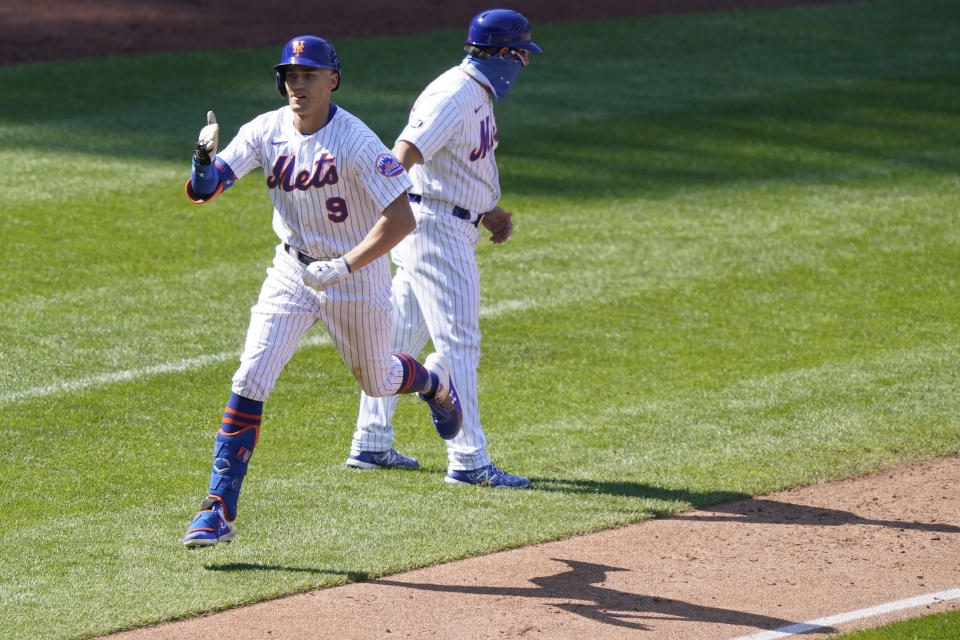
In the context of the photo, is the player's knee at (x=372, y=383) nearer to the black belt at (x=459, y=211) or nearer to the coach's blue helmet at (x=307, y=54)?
the black belt at (x=459, y=211)

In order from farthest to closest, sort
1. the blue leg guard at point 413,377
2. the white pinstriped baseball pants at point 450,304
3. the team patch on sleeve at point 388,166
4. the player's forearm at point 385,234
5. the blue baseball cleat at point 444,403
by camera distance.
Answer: the white pinstriped baseball pants at point 450,304, the blue baseball cleat at point 444,403, the blue leg guard at point 413,377, the team patch on sleeve at point 388,166, the player's forearm at point 385,234

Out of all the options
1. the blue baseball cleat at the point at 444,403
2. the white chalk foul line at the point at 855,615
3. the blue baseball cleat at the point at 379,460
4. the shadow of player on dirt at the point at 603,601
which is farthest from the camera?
the blue baseball cleat at the point at 379,460

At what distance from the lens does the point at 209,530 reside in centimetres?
475

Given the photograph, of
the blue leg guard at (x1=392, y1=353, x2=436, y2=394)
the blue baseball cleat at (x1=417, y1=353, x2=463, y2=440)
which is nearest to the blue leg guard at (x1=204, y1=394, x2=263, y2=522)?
the blue leg guard at (x1=392, y1=353, x2=436, y2=394)

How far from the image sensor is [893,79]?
14906mm

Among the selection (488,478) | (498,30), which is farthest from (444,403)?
(498,30)

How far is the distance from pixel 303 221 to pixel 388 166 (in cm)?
40

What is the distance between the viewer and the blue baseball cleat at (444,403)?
5.62 meters

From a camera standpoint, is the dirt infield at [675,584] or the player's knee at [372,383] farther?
the player's knee at [372,383]

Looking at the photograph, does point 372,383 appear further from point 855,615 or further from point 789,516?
point 855,615

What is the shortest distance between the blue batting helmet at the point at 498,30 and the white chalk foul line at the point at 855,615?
263cm

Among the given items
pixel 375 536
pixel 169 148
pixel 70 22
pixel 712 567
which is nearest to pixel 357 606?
pixel 375 536

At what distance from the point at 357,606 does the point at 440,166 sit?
202cm

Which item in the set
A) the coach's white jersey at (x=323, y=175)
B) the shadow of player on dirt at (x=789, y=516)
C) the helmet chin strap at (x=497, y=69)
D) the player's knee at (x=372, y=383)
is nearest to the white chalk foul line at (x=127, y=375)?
the player's knee at (x=372, y=383)
